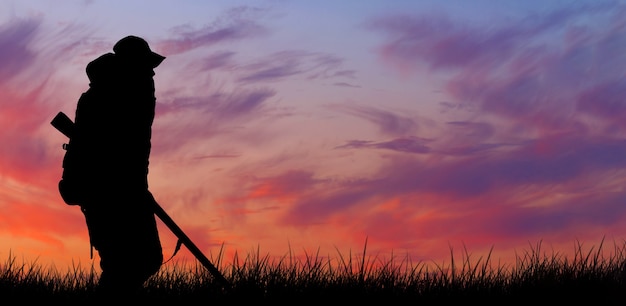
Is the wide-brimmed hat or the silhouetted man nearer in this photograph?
the silhouetted man

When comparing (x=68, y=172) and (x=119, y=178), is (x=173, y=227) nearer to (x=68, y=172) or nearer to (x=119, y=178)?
(x=119, y=178)

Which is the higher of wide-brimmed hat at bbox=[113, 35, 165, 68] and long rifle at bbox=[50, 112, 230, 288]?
wide-brimmed hat at bbox=[113, 35, 165, 68]

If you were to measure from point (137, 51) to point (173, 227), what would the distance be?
1.75 m

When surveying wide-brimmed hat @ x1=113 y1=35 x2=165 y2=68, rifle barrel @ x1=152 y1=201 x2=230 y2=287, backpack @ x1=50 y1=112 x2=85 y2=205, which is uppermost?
wide-brimmed hat @ x1=113 y1=35 x2=165 y2=68

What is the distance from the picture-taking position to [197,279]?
29.1ft

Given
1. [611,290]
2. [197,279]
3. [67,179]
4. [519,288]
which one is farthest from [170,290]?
[611,290]

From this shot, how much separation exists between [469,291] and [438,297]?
1.36ft

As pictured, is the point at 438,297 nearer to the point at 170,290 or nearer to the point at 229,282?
the point at 229,282

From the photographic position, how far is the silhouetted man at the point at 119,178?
7.38 metres

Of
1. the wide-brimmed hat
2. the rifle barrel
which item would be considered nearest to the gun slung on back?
the wide-brimmed hat

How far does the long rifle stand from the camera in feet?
25.1

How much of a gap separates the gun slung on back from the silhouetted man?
9 centimetres

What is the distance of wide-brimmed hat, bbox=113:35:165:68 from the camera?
304 inches

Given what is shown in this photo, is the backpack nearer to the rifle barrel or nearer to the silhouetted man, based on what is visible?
the silhouetted man
